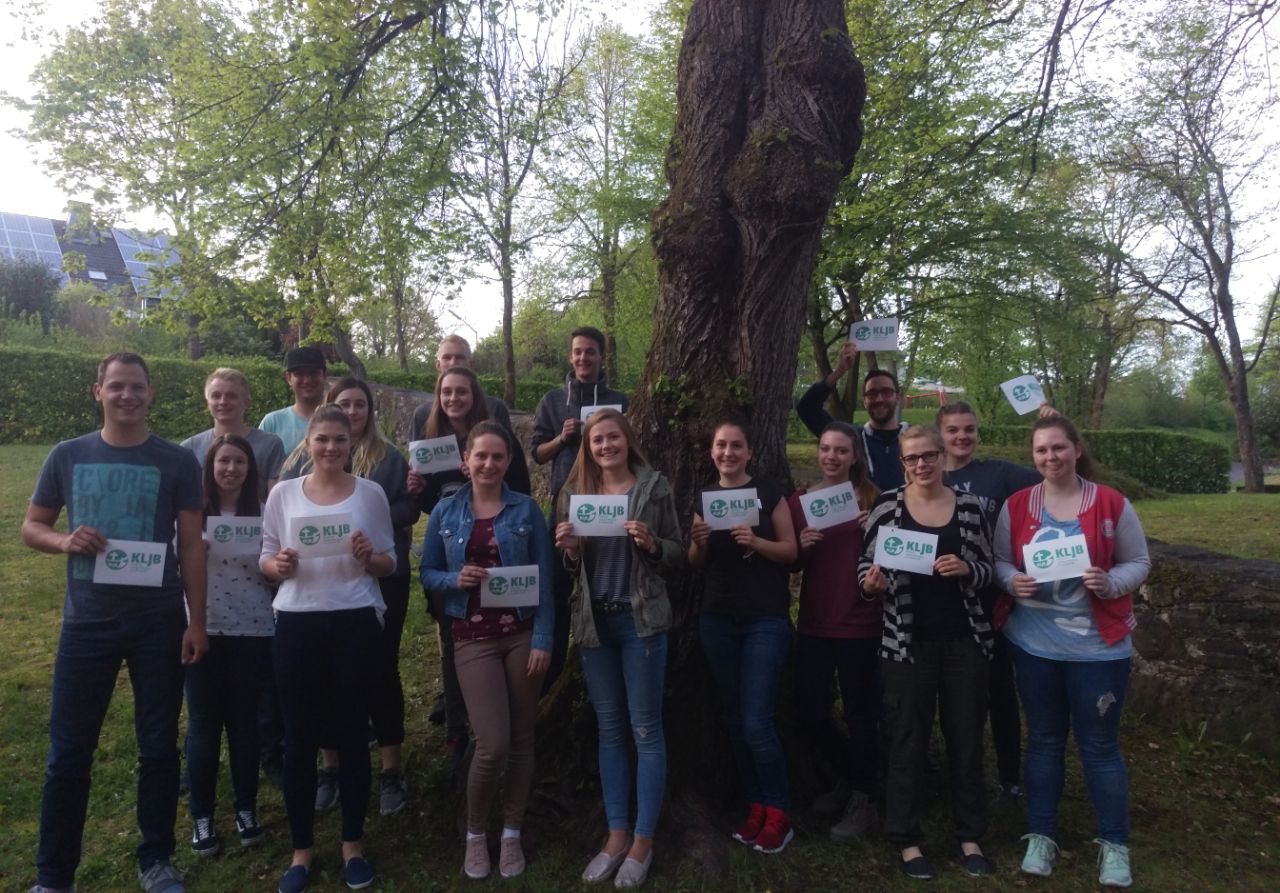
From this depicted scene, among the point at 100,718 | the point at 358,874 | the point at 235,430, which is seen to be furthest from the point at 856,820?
the point at 235,430

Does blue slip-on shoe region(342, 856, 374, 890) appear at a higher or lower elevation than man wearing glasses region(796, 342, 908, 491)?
lower

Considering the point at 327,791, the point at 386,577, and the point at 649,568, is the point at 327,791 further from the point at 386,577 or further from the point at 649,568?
the point at 649,568

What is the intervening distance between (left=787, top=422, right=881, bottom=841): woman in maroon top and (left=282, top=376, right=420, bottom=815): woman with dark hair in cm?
202

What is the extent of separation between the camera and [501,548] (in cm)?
368

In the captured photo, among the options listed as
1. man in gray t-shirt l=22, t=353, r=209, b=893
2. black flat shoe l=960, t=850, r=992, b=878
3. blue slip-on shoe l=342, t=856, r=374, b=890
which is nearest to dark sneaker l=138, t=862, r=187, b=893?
man in gray t-shirt l=22, t=353, r=209, b=893

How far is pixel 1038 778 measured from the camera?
3.71m

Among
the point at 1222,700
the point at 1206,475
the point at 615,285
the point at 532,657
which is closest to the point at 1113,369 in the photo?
the point at 1206,475

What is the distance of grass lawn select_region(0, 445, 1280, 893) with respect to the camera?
3.61m

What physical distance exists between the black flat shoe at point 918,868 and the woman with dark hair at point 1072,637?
0.43 metres

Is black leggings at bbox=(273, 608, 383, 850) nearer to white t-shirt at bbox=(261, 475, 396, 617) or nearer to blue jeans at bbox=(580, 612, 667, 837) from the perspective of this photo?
white t-shirt at bbox=(261, 475, 396, 617)

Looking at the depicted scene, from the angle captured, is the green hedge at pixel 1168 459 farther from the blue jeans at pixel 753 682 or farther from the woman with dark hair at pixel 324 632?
the woman with dark hair at pixel 324 632

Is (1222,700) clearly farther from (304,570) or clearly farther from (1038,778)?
(304,570)

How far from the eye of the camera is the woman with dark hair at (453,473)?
436 cm

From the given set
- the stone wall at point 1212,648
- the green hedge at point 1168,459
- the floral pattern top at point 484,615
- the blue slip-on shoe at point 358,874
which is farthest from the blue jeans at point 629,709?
the green hedge at point 1168,459
